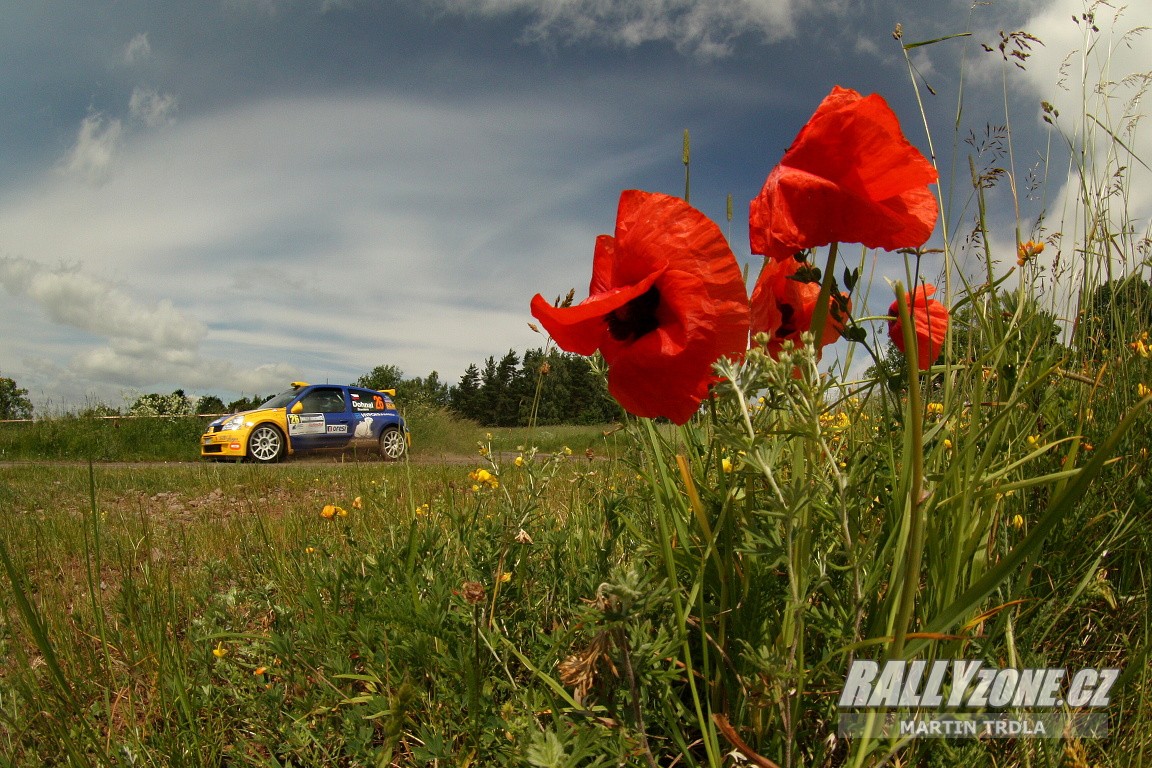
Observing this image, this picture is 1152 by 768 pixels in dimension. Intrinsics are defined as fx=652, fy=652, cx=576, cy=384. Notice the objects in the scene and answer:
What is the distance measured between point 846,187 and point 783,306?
318mm

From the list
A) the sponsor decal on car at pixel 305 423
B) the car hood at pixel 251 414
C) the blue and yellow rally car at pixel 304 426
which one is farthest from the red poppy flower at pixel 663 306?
the sponsor decal on car at pixel 305 423

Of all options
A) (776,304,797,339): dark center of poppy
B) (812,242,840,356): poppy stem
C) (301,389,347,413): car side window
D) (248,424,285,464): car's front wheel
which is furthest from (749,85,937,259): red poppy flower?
(301,389,347,413): car side window

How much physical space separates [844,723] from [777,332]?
627mm

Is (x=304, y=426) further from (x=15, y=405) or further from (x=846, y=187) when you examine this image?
(x=846, y=187)

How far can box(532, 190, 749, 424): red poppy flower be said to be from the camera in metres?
0.83

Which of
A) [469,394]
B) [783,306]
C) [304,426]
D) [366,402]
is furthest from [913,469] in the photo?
[469,394]

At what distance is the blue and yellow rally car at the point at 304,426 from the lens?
1198 cm

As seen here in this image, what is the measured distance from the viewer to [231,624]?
2033 millimetres

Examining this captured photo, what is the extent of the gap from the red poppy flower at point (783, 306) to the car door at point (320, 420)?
12730 millimetres

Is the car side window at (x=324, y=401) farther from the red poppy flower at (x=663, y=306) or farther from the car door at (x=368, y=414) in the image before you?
the red poppy flower at (x=663, y=306)

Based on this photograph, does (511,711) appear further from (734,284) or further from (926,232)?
(926,232)

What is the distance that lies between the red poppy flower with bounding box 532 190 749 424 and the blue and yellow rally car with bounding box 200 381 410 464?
36.9ft

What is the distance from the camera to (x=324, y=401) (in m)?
13.0

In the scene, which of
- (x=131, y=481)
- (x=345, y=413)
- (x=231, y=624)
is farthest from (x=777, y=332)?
(x=345, y=413)
